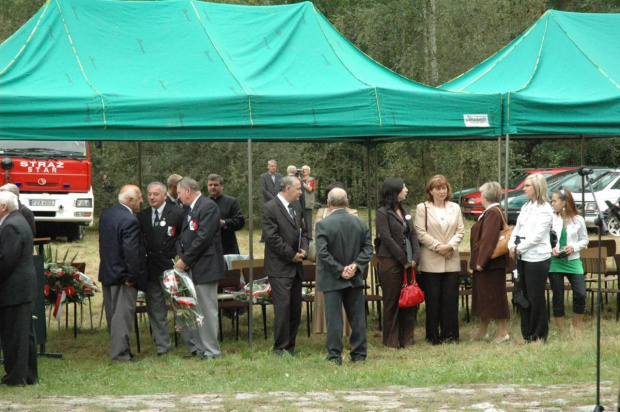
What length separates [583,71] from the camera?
35.7 ft

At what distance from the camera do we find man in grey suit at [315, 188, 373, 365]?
845cm

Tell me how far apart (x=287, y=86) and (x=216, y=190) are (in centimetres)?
197

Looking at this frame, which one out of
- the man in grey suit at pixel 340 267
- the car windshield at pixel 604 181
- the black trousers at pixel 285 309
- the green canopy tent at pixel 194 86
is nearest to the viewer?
the man in grey suit at pixel 340 267

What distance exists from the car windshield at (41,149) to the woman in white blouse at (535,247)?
10.8 meters

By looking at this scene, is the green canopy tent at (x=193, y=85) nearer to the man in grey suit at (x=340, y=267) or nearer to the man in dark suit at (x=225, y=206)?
the man in grey suit at (x=340, y=267)

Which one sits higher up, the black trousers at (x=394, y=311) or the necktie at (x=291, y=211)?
the necktie at (x=291, y=211)

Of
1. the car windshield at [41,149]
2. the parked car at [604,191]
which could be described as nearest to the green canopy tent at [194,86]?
the car windshield at [41,149]

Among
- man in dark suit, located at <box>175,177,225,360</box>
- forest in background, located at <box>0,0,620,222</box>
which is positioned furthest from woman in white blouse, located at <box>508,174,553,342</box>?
forest in background, located at <box>0,0,620,222</box>

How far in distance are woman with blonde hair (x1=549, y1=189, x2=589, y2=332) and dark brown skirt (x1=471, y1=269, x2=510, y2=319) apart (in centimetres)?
56

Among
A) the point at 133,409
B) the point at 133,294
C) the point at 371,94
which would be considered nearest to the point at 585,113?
the point at 371,94

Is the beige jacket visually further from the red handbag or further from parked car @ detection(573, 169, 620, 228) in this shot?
parked car @ detection(573, 169, 620, 228)

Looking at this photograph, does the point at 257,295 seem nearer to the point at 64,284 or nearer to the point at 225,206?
the point at 225,206

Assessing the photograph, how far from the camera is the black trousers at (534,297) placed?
9203 mm

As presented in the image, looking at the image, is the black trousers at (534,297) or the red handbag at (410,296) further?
the red handbag at (410,296)
